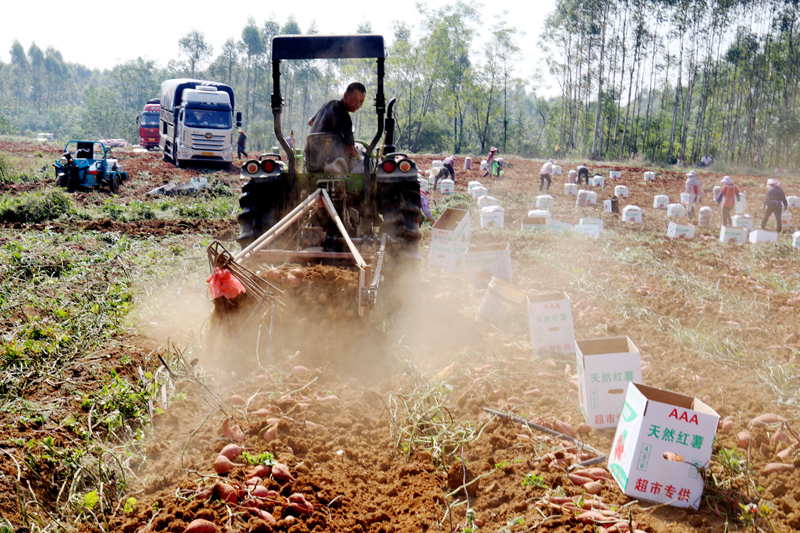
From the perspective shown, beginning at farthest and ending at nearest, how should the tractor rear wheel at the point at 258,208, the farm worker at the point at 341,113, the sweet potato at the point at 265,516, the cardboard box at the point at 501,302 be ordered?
the tractor rear wheel at the point at 258,208, the cardboard box at the point at 501,302, the farm worker at the point at 341,113, the sweet potato at the point at 265,516

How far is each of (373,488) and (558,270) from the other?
5888 mm

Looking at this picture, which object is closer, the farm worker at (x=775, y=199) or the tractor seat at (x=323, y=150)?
the tractor seat at (x=323, y=150)

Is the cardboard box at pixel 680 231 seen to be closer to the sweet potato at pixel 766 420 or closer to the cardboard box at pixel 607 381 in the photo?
the sweet potato at pixel 766 420

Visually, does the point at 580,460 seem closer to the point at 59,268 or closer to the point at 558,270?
the point at 558,270

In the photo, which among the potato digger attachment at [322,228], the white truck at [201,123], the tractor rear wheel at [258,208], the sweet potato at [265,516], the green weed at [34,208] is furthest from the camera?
the white truck at [201,123]

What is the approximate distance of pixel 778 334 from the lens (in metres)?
5.83

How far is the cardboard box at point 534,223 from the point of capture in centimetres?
1125

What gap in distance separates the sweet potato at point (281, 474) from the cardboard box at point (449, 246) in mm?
4887

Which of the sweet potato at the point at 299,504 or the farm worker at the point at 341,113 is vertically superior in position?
the farm worker at the point at 341,113

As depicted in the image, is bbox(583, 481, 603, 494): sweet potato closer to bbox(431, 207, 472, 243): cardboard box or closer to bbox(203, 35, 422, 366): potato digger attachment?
bbox(203, 35, 422, 366): potato digger attachment

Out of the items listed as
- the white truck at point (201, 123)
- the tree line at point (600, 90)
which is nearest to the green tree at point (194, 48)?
the tree line at point (600, 90)

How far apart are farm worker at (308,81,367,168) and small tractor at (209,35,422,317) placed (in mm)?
91

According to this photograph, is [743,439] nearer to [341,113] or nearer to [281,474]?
[281,474]

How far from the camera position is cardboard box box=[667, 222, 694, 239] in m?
12.0
